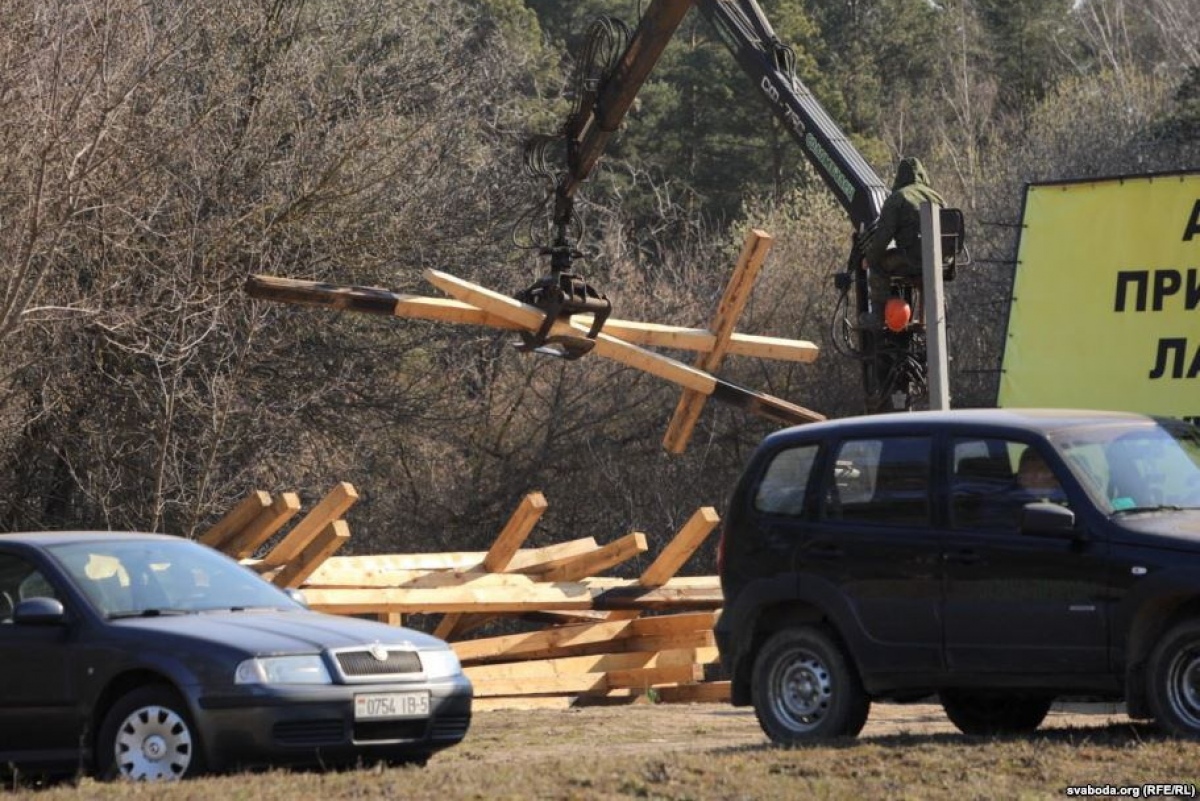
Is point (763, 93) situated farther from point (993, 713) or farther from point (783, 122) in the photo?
point (993, 713)

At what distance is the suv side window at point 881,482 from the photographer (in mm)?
10508

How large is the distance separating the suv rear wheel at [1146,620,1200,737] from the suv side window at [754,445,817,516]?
7.39ft

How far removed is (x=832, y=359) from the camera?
34125 millimetres

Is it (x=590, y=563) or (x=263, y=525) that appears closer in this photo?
(x=263, y=525)

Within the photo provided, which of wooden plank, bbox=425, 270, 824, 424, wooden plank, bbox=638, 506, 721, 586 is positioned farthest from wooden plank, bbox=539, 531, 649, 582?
wooden plank, bbox=425, 270, 824, 424

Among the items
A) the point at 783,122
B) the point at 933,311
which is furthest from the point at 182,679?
the point at 783,122

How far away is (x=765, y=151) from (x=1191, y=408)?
3755 cm

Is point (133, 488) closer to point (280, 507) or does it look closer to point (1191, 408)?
point (280, 507)

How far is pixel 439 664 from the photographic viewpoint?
10.4 metres

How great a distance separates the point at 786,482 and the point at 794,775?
2.41 meters

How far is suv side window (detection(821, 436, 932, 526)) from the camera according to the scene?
34.5 feet

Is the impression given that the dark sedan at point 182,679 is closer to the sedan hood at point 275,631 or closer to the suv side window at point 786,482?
the sedan hood at point 275,631

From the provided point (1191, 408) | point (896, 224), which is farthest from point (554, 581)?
point (1191, 408)

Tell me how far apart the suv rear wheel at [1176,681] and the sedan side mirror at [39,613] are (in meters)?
5.58
